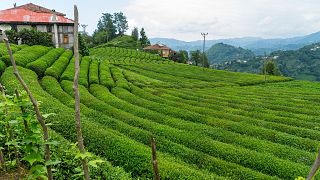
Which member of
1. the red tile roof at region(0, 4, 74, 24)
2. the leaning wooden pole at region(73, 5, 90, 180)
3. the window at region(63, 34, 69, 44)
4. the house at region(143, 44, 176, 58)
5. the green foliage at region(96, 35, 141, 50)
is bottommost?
the leaning wooden pole at region(73, 5, 90, 180)

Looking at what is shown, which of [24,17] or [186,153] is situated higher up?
[24,17]

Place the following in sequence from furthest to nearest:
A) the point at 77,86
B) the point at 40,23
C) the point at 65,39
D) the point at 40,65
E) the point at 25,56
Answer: the point at 65,39, the point at 40,23, the point at 25,56, the point at 40,65, the point at 77,86

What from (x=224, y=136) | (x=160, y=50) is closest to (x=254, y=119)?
(x=224, y=136)

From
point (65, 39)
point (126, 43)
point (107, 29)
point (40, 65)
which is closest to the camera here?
point (40, 65)

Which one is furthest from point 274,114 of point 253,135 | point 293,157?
point 293,157

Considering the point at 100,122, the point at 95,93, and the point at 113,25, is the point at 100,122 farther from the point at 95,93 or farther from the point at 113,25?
the point at 113,25

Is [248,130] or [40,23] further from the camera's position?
[40,23]

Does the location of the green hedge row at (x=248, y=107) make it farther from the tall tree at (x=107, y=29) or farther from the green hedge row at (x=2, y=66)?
the tall tree at (x=107, y=29)

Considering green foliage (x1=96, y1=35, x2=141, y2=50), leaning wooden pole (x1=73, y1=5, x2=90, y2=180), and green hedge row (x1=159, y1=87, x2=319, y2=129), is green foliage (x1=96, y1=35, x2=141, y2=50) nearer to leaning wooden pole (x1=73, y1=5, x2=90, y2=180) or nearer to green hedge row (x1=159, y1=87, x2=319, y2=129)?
green hedge row (x1=159, y1=87, x2=319, y2=129)

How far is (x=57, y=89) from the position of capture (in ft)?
112

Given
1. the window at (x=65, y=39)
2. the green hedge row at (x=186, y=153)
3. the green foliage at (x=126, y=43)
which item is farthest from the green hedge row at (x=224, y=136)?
the green foliage at (x=126, y=43)

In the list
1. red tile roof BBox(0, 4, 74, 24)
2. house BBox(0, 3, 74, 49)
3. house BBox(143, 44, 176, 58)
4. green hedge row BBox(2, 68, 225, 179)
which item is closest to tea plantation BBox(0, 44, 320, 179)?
green hedge row BBox(2, 68, 225, 179)

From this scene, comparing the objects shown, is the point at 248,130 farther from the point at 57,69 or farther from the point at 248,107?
the point at 57,69

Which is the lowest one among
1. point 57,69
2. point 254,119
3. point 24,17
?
point 254,119
